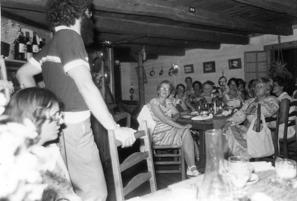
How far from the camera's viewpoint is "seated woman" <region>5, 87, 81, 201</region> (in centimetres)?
110

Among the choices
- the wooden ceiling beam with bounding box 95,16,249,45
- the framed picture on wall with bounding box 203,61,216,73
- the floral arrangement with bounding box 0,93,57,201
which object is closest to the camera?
the floral arrangement with bounding box 0,93,57,201

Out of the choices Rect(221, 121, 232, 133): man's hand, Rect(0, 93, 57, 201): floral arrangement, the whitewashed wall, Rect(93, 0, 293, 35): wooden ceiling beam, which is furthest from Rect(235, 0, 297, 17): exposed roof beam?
Rect(0, 93, 57, 201): floral arrangement

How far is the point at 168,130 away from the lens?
350cm

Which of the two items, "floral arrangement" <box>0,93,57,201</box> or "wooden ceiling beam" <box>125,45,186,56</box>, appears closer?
"floral arrangement" <box>0,93,57,201</box>

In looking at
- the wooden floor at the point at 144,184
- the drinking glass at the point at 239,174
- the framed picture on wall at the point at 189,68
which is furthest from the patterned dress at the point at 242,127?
the framed picture on wall at the point at 189,68

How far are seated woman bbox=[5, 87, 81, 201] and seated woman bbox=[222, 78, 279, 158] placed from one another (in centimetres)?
235

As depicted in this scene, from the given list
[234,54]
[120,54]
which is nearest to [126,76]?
[120,54]

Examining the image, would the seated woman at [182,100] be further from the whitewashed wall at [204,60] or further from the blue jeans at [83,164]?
the blue jeans at [83,164]

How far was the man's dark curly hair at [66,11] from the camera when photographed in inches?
59.7

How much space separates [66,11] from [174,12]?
2.68 meters

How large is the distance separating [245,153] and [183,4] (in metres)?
2.44

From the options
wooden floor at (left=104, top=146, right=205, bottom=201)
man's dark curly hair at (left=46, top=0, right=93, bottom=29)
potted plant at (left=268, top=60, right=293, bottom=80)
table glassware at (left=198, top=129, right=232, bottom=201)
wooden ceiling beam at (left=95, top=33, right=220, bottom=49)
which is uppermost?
wooden ceiling beam at (left=95, top=33, right=220, bottom=49)

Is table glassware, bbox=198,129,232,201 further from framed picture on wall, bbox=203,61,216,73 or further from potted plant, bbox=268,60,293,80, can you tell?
framed picture on wall, bbox=203,61,216,73

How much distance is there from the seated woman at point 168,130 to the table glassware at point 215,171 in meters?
2.35
